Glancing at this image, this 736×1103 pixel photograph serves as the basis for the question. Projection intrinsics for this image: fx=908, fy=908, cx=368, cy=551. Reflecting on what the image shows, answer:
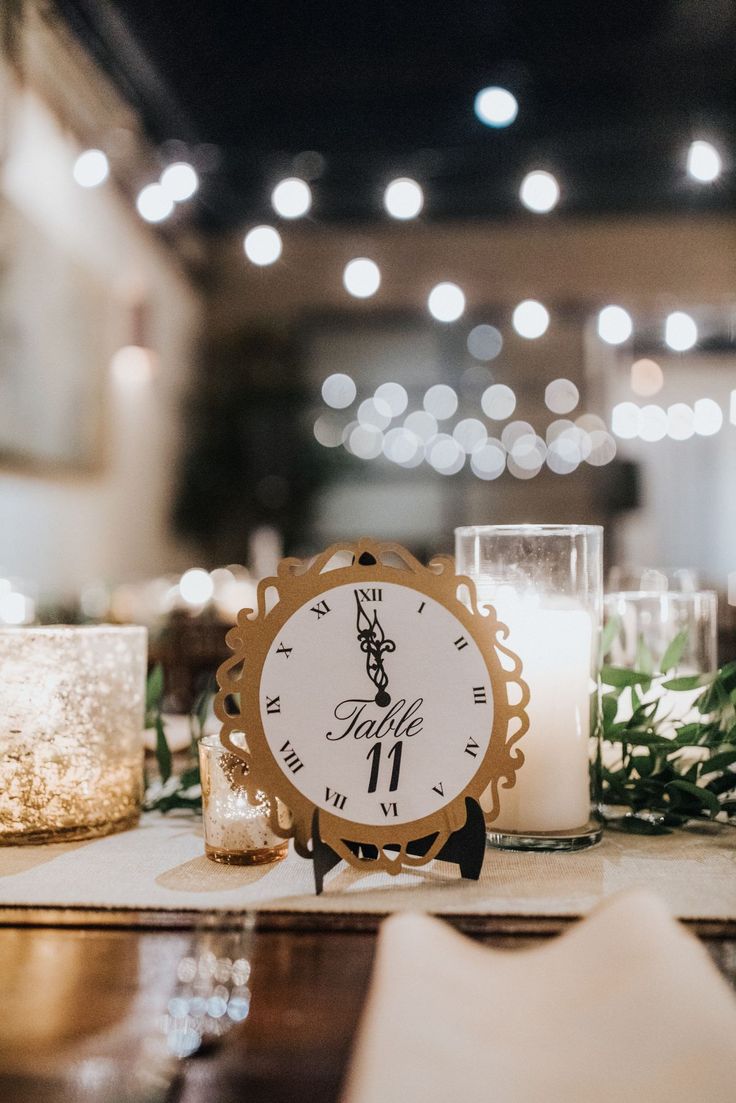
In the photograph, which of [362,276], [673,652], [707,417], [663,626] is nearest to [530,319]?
[362,276]

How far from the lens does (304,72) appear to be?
416cm

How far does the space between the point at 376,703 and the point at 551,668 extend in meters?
0.15

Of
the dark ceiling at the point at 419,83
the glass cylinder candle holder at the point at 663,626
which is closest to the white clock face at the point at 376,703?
the glass cylinder candle holder at the point at 663,626

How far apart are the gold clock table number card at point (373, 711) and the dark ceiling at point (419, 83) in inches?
140

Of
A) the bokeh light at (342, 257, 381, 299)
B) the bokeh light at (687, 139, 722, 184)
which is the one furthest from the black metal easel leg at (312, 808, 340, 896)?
the bokeh light at (342, 257, 381, 299)

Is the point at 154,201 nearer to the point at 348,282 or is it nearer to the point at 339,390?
the point at 348,282

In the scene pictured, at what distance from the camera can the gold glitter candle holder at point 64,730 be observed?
68cm

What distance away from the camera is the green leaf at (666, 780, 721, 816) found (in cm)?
71

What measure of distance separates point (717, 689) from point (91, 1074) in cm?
56

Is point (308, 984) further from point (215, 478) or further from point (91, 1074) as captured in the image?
point (215, 478)

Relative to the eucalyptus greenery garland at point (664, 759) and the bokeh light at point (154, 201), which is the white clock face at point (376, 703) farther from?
the bokeh light at point (154, 201)

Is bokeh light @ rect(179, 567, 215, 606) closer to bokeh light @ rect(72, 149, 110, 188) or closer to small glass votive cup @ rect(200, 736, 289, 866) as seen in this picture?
bokeh light @ rect(72, 149, 110, 188)

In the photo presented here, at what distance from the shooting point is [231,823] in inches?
25.7

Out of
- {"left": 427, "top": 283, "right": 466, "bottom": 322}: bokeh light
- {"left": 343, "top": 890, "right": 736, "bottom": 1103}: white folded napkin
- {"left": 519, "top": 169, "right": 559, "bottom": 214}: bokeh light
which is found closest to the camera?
{"left": 343, "top": 890, "right": 736, "bottom": 1103}: white folded napkin
